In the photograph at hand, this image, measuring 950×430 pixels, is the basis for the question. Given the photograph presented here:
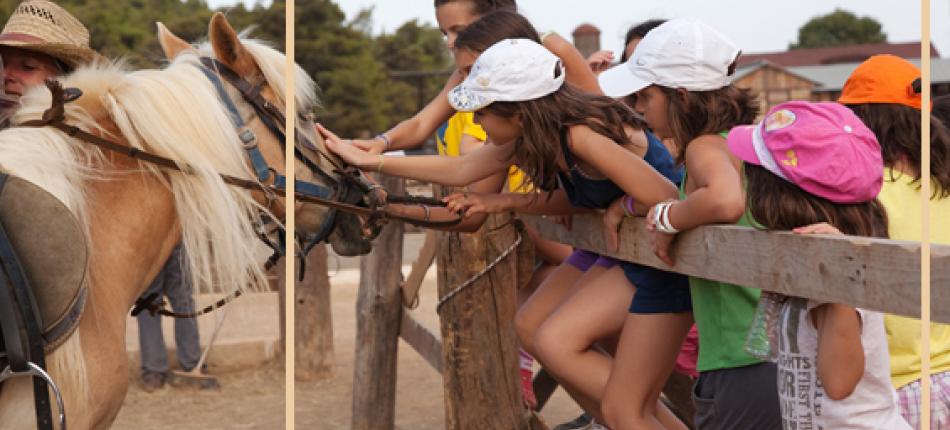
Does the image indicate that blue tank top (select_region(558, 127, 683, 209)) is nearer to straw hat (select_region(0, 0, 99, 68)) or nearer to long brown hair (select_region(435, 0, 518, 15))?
long brown hair (select_region(435, 0, 518, 15))

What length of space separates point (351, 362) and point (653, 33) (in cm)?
534

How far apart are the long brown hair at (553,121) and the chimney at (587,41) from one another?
18.4ft

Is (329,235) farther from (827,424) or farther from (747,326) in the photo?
(827,424)

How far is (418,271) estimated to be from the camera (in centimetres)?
499

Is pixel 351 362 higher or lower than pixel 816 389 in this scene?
lower

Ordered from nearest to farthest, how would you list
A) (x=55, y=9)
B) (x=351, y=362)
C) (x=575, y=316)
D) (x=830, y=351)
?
(x=830, y=351), (x=575, y=316), (x=55, y=9), (x=351, y=362)

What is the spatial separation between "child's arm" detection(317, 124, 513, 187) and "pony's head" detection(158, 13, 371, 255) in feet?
0.27

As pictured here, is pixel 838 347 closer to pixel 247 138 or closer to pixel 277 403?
pixel 247 138

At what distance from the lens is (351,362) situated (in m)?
7.68

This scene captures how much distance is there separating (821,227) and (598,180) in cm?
90

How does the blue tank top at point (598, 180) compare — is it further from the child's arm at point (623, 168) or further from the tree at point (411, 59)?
the tree at point (411, 59)

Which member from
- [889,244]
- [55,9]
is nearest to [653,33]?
[889,244]

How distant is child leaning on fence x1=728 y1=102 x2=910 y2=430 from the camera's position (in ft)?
6.64

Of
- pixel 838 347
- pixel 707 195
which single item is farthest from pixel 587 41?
pixel 838 347
